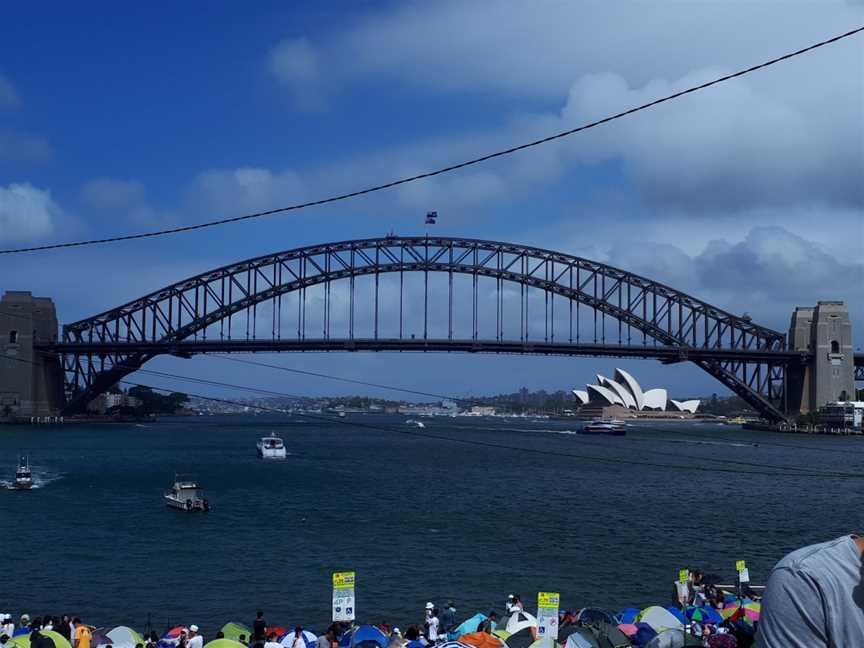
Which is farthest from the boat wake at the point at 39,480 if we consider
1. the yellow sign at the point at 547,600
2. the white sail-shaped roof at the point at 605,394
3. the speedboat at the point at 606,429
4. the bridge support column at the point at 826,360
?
the white sail-shaped roof at the point at 605,394

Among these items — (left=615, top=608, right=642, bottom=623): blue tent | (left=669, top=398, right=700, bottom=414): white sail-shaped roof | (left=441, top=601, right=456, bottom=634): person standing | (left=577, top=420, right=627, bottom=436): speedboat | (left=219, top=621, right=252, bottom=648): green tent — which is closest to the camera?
(left=219, top=621, right=252, bottom=648): green tent

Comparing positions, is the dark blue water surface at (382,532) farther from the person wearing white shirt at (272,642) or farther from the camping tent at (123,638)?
the person wearing white shirt at (272,642)

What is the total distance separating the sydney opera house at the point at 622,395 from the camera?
164125 mm

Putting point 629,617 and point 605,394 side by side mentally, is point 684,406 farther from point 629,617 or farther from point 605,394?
point 629,617

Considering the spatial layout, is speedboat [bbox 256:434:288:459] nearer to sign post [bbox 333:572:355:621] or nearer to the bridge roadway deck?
the bridge roadway deck

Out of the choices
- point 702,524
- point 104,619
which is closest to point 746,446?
point 702,524

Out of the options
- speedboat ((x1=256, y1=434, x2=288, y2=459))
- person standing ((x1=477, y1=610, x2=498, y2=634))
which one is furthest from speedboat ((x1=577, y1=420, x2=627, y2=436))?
person standing ((x1=477, y1=610, x2=498, y2=634))

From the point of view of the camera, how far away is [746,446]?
8675cm

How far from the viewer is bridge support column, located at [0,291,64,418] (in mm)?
97438

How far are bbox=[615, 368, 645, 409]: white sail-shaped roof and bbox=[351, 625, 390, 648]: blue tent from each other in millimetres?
151808

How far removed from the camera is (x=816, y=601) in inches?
82.4

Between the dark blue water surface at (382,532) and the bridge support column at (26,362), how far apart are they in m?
35.8

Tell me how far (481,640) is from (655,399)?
6664 inches

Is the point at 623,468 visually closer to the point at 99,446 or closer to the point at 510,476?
the point at 510,476
